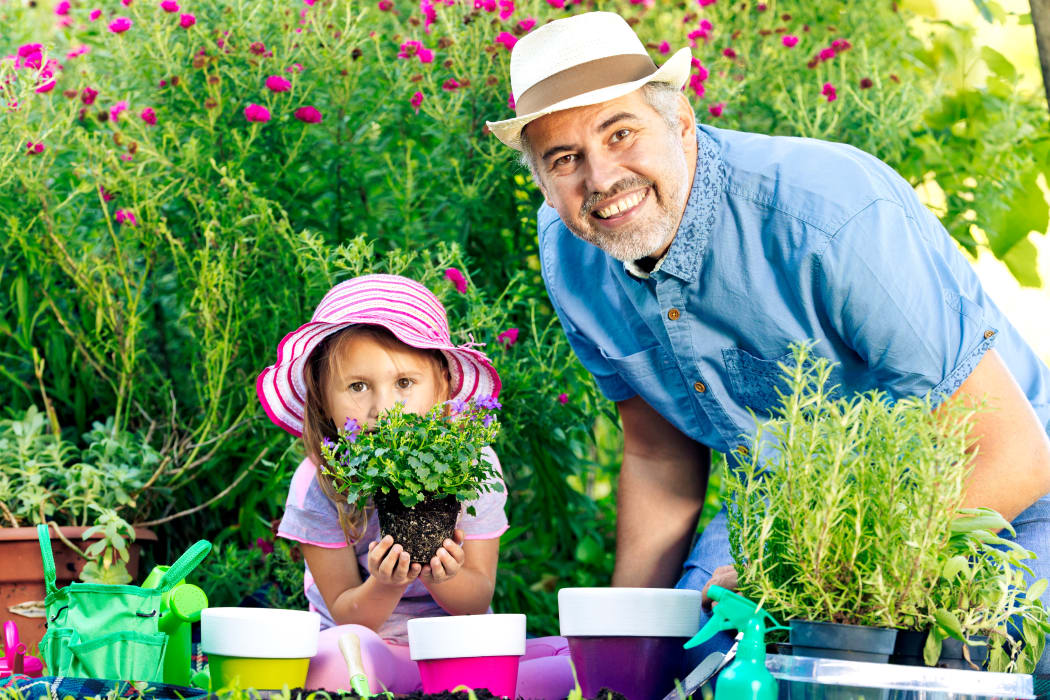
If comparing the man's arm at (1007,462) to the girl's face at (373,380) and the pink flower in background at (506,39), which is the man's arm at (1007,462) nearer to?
the girl's face at (373,380)

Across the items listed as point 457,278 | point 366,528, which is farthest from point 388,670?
point 457,278

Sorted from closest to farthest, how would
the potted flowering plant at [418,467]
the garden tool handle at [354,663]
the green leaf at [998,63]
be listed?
the garden tool handle at [354,663]
the potted flowering plant at [418,467]
the green leaf at [998,63]

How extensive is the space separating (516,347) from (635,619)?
1.28 metres

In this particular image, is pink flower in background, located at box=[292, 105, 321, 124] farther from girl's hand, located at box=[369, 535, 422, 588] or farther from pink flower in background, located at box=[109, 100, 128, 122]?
girl's hand, located at box=[369, 535, 422, 588]

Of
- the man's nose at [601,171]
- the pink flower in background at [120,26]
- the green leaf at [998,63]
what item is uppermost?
the green leaf at [998,63]

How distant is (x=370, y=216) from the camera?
10.8 ft

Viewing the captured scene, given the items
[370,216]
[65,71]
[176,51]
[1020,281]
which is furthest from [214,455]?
[1020,281]

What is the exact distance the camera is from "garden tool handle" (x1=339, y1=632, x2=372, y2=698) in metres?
1.89

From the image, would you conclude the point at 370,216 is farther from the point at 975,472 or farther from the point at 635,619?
the point at 975,472

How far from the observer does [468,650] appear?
194cm

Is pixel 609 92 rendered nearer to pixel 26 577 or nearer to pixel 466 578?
pixel 466 578

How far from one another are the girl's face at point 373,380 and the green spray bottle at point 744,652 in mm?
1035

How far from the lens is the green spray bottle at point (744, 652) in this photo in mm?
1523

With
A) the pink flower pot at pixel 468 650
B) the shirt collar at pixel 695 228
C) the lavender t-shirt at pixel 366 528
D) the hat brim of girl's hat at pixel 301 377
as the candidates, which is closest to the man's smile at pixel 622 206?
the shirt collar at pixel 695 228
